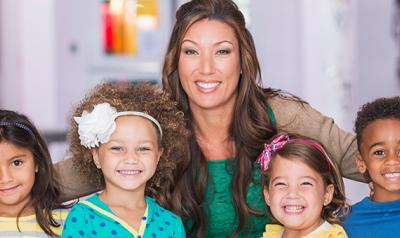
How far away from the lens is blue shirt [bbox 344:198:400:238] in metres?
2.70

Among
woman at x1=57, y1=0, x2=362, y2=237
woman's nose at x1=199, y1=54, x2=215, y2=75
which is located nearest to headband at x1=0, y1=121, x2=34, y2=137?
woman at x1=57, y1=0, x2=362, y2=237

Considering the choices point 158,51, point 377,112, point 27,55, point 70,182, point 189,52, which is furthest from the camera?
point 158,51

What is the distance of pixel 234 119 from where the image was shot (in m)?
3.12

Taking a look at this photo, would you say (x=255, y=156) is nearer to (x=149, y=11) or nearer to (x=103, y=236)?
(x=103, y=236)

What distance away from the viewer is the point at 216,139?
312 cm

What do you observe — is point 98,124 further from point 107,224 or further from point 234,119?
point 234,119

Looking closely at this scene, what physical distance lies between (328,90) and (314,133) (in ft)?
7.54

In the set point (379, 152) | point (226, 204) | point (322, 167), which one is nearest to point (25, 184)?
point (226, 204)

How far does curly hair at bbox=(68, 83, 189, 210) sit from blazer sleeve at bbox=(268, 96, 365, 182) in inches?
16.1

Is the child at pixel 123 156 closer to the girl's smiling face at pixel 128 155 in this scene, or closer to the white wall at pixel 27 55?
the girl's smiling face at pixel 128 155

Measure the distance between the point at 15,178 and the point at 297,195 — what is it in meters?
0.96

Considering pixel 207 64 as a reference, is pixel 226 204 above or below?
below

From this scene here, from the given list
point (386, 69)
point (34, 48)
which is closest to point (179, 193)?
point (386, 69)

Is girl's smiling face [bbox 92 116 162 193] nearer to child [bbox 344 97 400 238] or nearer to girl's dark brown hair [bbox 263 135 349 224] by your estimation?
girl's dark brown hair [bbox 263 135 349 224]
